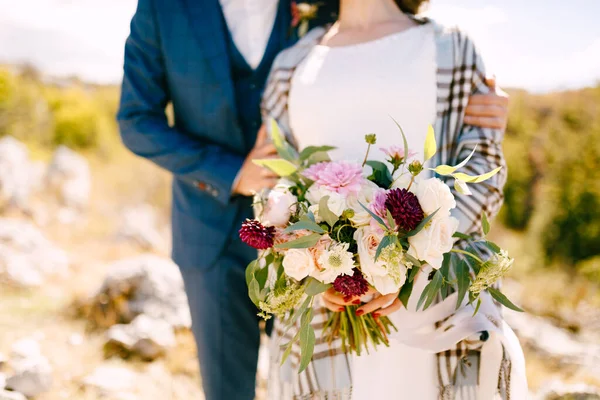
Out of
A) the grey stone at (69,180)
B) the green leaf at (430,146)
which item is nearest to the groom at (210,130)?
the green leaf at (430,146)

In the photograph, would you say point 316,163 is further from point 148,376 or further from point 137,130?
point 148,376

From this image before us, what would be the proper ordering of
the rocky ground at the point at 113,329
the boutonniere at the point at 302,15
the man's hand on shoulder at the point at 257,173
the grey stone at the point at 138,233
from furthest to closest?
the grey stone at the point at 138,233
the rocky ground at the point at 113,329
the boutonniere at the point at 302,15
the man's hand on shoulder at the point at 257,173

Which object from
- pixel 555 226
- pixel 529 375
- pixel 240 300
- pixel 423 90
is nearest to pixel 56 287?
pixel 240 300

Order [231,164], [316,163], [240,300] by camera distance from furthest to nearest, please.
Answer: [240,300] < [231,164] < [316,163]

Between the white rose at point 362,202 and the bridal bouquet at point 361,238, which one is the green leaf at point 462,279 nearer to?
the bridal bouquet at point 361,238

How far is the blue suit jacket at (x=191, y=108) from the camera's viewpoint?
1.94 metres

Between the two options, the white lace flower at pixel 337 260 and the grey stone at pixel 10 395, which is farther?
the grey stone at pixel 10 395

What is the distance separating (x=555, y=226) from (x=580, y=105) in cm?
728

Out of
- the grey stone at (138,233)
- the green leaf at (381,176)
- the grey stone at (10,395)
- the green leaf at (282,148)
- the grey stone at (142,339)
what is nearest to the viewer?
the green leaf at (381,176)

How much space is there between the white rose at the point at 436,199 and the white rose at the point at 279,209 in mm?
323

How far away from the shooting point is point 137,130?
1991 millimetres

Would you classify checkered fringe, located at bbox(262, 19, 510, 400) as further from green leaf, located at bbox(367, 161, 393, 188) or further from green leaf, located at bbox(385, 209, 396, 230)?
green leaf, located at bbox(385, 209, 396, 230)

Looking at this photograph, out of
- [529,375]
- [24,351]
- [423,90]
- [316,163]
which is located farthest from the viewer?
[529,375]

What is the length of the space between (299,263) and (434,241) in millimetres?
317
